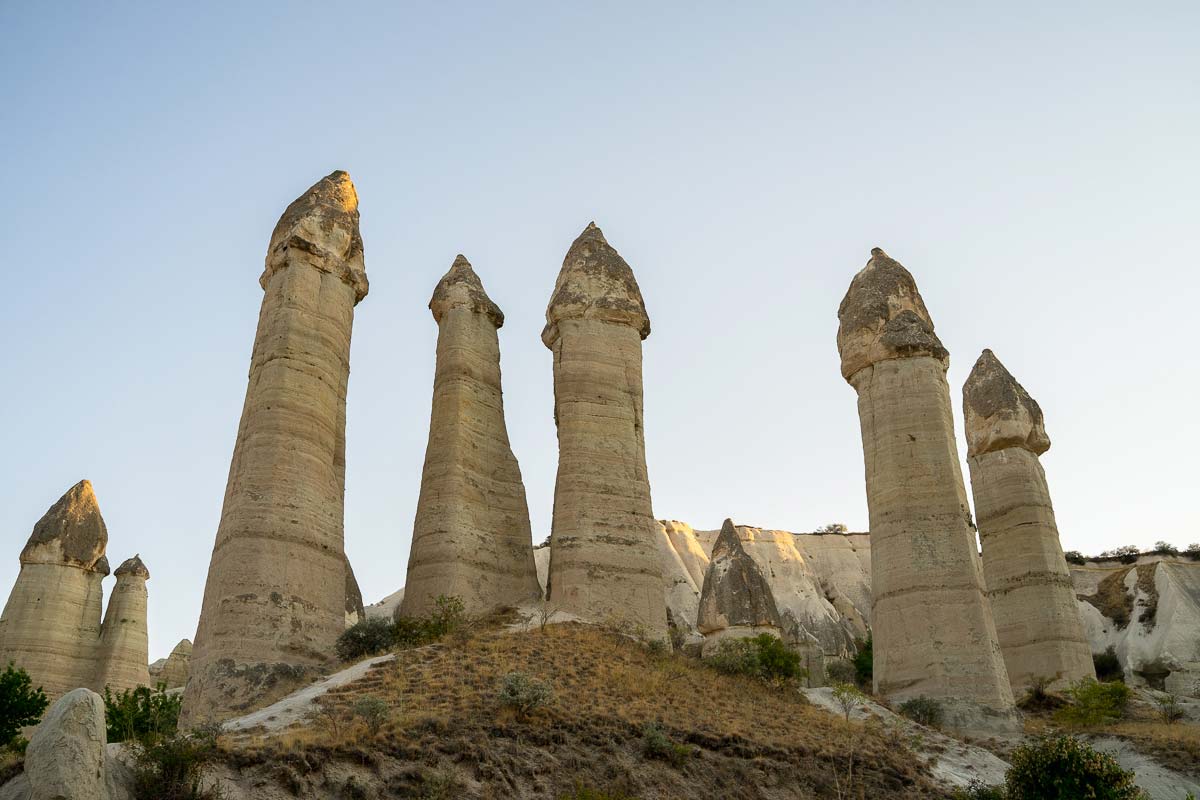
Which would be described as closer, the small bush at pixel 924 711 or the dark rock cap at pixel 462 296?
the small bush at pixel 924 711

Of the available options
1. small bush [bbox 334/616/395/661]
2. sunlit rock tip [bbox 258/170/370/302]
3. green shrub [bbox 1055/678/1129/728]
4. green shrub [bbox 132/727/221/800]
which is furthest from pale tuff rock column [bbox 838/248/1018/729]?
green shrub [bbox 132/727/221/800]

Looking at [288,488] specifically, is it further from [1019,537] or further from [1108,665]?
[1108,665]

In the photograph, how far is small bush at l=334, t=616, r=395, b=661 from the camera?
720 inches

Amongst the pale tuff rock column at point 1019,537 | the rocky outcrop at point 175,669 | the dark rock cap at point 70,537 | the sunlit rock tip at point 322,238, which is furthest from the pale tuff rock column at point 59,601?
the pale tuff rock column at point 1019,537

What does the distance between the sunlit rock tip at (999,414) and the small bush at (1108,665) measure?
11.0 m

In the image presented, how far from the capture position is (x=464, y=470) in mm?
22531

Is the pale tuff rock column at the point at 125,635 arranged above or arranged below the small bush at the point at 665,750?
above

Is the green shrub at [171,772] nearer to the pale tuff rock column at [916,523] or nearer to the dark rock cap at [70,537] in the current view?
the pale tuff rock column at [916,523]

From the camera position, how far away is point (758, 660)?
2064cm

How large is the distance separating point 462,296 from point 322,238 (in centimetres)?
405

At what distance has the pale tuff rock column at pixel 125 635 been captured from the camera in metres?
28.5

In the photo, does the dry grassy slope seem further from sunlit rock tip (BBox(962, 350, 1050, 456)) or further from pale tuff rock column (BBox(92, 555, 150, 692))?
pale tuff rock column (BBox(92, 555, 150, 692))

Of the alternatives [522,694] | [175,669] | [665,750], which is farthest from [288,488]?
[175,669]

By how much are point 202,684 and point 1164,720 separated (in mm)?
19083
